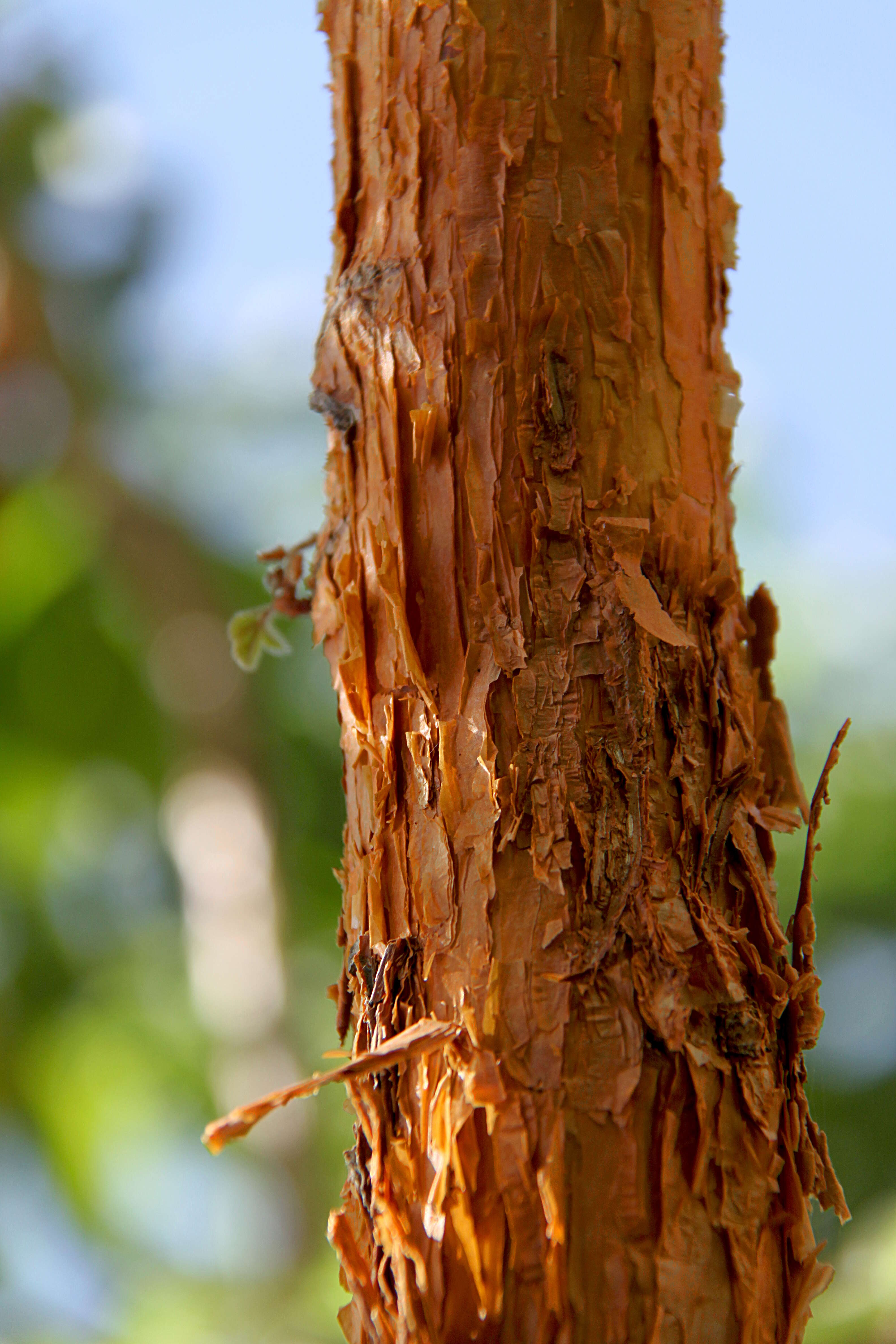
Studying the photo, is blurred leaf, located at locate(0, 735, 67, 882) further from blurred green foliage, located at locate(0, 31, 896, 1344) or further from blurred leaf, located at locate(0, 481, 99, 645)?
blurred leaf, located at locate(0, 481, 99, 645)

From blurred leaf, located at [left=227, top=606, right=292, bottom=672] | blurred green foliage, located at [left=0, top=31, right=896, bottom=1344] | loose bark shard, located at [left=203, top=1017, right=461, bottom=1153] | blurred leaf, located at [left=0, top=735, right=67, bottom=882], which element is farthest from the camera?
blurred leaf, located at [left=0, top=735, right=67, bottom=882]

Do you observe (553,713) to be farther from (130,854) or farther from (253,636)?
(130,854)

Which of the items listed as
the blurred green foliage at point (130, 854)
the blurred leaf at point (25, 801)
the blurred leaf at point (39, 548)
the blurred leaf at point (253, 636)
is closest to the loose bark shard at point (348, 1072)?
the blurred leaf at point (253, 636)

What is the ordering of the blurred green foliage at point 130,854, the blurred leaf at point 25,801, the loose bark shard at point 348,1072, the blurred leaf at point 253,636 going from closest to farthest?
the loose bark shard at point 348,1072 < the blurred leaf at point 253,636 < the blurred green foliage at point 130,854 < the blurred leaf at point 25,801

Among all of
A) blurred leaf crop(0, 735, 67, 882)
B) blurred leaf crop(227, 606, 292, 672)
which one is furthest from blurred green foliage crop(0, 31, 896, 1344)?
blurred leaf crop(227, 606, 292, 672)

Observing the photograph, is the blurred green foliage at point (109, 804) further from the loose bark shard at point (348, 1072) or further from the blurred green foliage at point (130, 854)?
the loose bark shard at point (348, 1072)

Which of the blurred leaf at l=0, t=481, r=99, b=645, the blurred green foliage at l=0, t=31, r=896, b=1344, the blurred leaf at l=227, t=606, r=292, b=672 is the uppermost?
the blurred leaf at l=0, t=481, r=99, b=645

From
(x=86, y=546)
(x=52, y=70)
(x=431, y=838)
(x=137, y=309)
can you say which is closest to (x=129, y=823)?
(x=86, y=546)

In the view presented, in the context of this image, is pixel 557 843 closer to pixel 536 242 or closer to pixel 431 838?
pixel 431 838
